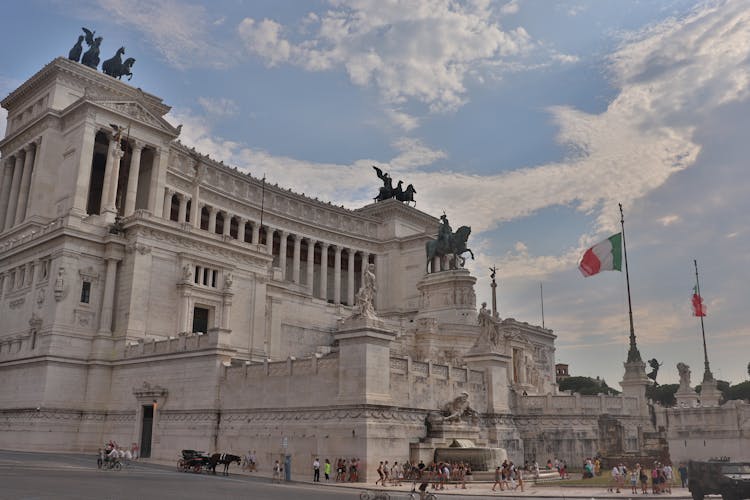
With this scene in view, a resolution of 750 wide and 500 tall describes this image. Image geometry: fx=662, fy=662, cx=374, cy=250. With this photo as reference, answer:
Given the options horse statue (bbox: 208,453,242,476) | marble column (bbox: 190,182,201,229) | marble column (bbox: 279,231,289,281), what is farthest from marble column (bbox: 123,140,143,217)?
horse statue (bbox: 208,453,242,476)

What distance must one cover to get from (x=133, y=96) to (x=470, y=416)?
53677 mm

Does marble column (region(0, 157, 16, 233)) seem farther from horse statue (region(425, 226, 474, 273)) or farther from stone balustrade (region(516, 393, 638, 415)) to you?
stone balustrade (region(516, 393, 638, 415))

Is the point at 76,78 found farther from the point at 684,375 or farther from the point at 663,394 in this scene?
the point at 663,394

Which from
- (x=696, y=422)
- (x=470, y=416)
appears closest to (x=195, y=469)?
(x=470, y=416)

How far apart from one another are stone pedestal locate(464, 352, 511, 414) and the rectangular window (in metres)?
28.9

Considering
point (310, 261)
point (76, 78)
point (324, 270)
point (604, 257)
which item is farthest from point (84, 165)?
Answer: point (604, 257)

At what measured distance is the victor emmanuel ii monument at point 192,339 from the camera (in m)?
35.5

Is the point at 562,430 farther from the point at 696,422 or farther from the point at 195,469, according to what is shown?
the point at 195,469

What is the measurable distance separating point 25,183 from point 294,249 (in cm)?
3779

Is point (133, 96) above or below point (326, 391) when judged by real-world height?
above

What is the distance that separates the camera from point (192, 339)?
4216 centimetres

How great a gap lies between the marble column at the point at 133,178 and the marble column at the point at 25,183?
1124 cm

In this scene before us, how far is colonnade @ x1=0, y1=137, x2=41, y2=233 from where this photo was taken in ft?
223

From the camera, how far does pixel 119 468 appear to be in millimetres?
33000
